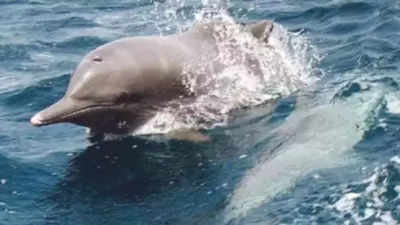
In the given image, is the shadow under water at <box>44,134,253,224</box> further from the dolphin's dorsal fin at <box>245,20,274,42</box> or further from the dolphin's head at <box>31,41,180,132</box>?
the dolphin's dorsal fin at <box>245,20,274,42</box>

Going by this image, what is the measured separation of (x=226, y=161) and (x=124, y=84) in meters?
1.85

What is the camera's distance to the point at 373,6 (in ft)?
57.2

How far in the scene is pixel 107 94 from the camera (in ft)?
34.3

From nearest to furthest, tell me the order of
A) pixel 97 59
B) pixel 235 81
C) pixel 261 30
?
1. pixel 97 59
2. pixel 235 81
3. pixel 261 30

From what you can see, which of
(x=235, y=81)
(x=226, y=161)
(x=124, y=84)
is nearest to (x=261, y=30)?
(x=235, y=81)

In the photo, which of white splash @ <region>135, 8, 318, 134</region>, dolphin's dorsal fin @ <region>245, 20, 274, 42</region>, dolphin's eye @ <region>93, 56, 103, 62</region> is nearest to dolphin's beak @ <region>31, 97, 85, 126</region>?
dolphin's eye @ <region>93, 56, 103, 62</region>

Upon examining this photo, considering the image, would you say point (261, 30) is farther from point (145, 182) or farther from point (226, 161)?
point (145, 182)

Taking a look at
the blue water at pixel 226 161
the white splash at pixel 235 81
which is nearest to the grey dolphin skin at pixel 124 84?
the white splash at pixel 235 81

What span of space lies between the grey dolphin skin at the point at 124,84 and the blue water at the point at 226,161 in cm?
41

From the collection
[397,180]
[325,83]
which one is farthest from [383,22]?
[397,180]

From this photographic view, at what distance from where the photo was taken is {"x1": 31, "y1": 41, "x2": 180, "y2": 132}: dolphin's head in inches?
398

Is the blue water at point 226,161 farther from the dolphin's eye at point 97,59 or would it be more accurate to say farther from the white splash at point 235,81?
the dolphin's eye at point 97,59

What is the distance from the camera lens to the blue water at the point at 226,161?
8.31 m

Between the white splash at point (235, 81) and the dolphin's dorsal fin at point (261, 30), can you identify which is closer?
the white splash at point (235, 81)
